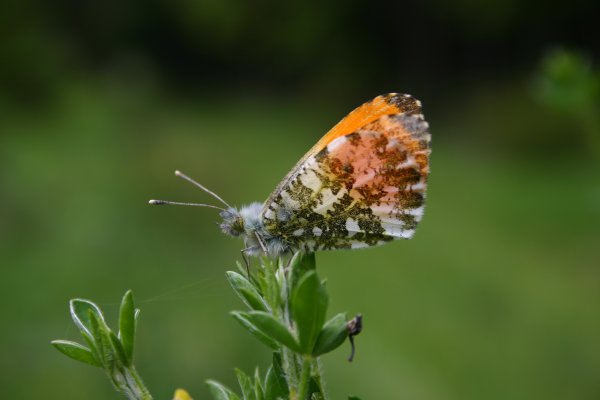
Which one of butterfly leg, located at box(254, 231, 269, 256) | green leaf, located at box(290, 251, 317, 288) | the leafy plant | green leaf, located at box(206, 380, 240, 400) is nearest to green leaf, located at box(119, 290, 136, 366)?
the leafy plant

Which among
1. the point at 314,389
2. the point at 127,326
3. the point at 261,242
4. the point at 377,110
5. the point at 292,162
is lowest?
the point at 314,389

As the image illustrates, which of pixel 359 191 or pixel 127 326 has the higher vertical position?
pixel 359 191

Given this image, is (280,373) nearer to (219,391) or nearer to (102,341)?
(219,391)

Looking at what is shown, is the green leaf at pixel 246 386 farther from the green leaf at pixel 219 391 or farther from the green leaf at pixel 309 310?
the green leaf at pixel 309 310

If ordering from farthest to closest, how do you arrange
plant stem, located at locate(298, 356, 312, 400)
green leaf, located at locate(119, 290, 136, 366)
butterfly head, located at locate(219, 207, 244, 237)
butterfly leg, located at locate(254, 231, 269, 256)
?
butterfly head, located at locate(219, 207, 244, 237) < butterfly leg, located at locate(254, 231, 269, 256) < green leaf, located at locate(119, 290, 136, 366) < plant stem, located at locate(298, 356, 312, 400)

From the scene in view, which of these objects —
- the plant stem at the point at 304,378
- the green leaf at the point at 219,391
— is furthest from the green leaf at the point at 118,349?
the plant stem at the point at 304,378

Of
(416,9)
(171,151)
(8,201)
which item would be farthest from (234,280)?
(416,9)

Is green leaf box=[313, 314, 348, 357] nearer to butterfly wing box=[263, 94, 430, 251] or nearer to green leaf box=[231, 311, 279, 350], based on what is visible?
green leaf box=[231, 311, 279, 350]

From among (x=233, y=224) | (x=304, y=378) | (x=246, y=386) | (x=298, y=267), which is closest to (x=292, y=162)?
(x=233, y=224)
